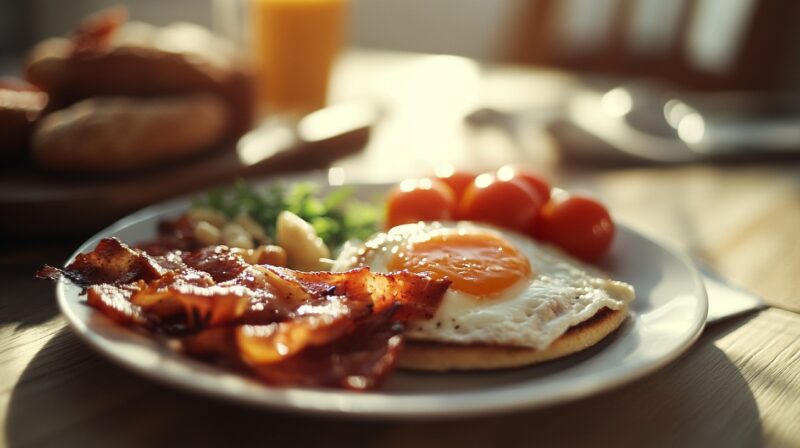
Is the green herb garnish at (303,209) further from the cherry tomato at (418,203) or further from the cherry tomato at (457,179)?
the cherry tomato at (457,179)

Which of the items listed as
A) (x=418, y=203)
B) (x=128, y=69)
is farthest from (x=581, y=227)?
(x=128, y=69)

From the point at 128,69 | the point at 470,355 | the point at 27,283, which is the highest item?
the point at 128,69

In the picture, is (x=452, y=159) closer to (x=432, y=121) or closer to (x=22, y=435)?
(x=432, y=121)

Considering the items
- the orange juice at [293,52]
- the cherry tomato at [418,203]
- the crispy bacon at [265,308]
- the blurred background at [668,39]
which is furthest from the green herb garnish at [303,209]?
the blurred background at [668,39]

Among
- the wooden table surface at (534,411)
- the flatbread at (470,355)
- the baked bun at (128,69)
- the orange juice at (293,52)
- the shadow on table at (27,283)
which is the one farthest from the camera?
the orange juice at (293,52)

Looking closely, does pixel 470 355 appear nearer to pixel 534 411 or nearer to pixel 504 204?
pixel 534 411

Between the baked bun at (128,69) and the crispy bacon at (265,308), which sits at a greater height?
the baked bun at (128,69)

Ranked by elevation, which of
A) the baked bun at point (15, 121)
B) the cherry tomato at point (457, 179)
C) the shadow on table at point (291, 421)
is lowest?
the cherry tomato at point (457, 179)
